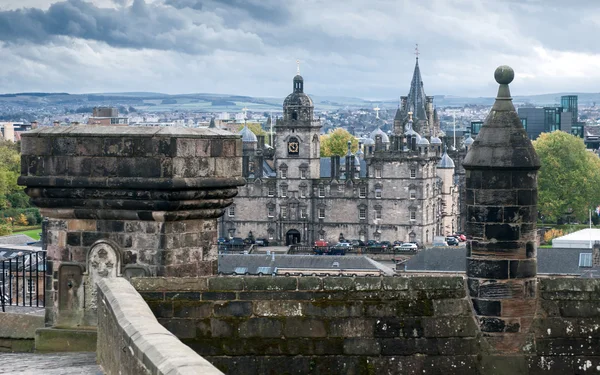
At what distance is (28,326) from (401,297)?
13.2 ft

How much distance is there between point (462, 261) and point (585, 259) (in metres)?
7.28

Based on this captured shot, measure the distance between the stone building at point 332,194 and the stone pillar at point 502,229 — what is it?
118m

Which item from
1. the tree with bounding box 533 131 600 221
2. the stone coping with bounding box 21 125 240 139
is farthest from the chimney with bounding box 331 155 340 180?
the stone coping with bounding box 21 125 240 139

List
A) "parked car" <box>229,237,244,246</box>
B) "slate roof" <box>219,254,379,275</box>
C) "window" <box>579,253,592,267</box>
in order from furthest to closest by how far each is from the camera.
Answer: "parked car" <box>229,237,244,246</box> → "slate roof" <box>219,254,379,275</box> → "window" <box>579,253,592,267</box>

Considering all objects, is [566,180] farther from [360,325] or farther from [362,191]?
[360,325]

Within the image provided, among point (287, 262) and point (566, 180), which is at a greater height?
point (566, 180)

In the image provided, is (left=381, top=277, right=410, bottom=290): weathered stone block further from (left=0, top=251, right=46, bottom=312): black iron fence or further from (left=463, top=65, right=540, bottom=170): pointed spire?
(left=0, top=251, right=46, bottom=312): black iron fence

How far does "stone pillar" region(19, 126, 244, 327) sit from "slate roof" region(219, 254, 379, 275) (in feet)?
257

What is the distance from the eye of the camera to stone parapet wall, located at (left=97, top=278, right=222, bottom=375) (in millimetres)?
8297

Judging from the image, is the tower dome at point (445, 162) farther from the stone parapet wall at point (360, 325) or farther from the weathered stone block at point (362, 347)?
the weathered stone block at point (362, 347)

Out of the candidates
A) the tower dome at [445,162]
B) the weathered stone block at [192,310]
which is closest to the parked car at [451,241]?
the tower dome at [445,162]

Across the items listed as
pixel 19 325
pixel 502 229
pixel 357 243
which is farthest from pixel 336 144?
pixel 502 229

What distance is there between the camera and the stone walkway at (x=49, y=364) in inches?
489

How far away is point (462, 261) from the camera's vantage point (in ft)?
300
